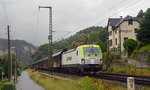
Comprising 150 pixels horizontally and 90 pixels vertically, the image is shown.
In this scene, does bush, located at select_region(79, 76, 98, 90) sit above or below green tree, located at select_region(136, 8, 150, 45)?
below

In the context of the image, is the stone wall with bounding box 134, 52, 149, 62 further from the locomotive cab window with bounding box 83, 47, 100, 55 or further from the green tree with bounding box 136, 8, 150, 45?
the locomotive cab window with bounding box 83, 47, 100, 55

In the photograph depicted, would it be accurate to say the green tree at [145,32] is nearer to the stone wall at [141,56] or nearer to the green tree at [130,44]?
the green tree at [130,44]

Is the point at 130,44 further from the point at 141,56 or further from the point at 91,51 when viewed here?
the point at 91,51

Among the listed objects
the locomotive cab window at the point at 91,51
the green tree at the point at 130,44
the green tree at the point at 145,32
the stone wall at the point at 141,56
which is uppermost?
the green tree at the point at 145,32

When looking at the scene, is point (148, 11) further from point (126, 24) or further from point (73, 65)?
point (73, 65)

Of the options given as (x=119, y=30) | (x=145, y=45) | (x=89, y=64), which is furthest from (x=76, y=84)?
(x=119, y=30)

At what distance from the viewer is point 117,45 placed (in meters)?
59.2

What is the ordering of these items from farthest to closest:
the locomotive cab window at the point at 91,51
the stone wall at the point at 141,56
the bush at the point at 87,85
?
the stone wall at the point at 141,56
the locomotive cab window at the point at 91,51
the bush at the point at 87,85

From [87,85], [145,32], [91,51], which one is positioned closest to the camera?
[87,85]

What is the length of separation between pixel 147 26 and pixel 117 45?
13622mm

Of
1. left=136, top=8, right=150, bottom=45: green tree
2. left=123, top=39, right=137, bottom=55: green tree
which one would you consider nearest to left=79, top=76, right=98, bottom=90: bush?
left=136, top=8, right=150, bottom=45: green tree

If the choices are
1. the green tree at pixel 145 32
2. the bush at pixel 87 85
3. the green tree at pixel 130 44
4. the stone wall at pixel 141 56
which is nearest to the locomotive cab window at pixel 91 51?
the bush at pixel 87 85

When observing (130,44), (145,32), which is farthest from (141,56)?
(130,44)

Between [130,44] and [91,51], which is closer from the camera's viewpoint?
[91,51]
